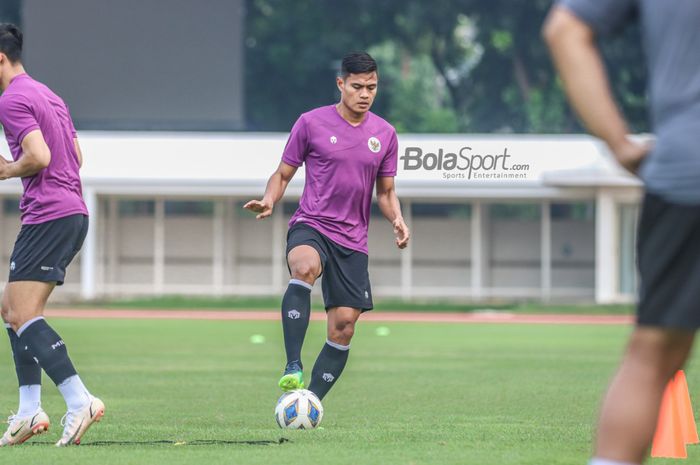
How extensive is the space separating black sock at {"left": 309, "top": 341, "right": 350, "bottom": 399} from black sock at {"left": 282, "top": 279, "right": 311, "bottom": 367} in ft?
0.86

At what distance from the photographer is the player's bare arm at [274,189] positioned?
8.39 meters

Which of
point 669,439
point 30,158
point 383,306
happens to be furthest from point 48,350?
point 383,306

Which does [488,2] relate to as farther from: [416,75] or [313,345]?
[313,345]

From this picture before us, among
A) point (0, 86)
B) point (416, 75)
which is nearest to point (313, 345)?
point (0, 86)

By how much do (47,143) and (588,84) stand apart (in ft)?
13.1

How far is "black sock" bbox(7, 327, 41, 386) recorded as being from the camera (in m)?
7.66

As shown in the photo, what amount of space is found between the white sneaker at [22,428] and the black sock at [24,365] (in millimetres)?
222

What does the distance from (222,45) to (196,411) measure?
3493 cm

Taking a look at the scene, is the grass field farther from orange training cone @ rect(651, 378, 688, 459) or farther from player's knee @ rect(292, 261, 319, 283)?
player's knee @ rect(292, 261, 319, 283)

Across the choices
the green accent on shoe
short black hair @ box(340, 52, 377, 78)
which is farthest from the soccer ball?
short black hair @ box(340, 52, 377, 78)

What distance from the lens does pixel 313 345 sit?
18250 millimetres

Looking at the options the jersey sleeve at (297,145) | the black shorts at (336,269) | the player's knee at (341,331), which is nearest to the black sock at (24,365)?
the black shorts at (336,269)

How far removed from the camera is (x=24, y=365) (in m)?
7.68

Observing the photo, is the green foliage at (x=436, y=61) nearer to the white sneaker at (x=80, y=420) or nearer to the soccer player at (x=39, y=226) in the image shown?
the soccer player at (x=39, y=226)
